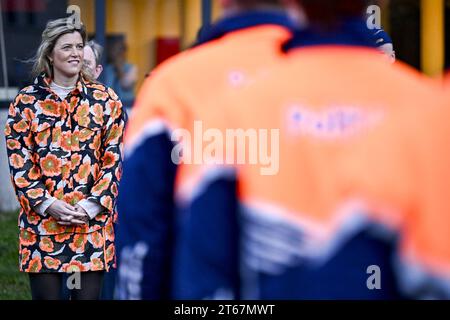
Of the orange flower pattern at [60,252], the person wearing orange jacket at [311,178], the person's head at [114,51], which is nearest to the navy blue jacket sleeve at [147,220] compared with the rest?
the person wearing orange jacket at [311,178]

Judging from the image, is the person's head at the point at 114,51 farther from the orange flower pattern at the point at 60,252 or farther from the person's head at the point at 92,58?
the orange flower pattern at the point at 60,252

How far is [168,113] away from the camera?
1.96 m

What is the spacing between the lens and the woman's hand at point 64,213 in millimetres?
4734

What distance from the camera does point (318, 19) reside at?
6.09 ft

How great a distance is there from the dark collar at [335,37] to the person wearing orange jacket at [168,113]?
76mm

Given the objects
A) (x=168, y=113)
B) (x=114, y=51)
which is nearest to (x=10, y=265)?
(x=114, y=51)

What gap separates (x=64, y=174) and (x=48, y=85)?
→ 1.44 ft

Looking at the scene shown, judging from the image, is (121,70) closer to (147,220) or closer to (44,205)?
(44,205)

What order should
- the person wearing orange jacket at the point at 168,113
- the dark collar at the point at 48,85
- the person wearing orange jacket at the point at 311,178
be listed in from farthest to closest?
the dark collar at the point at 48,85 < the person wearing orange jacket at the point at 168,113 < the person wearing orange jacket at the point at 311,178

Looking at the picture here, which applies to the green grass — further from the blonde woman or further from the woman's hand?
the woman's hand

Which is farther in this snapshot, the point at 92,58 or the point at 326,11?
the point at 92,58

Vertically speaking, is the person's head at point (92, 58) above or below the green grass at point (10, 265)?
→ above
